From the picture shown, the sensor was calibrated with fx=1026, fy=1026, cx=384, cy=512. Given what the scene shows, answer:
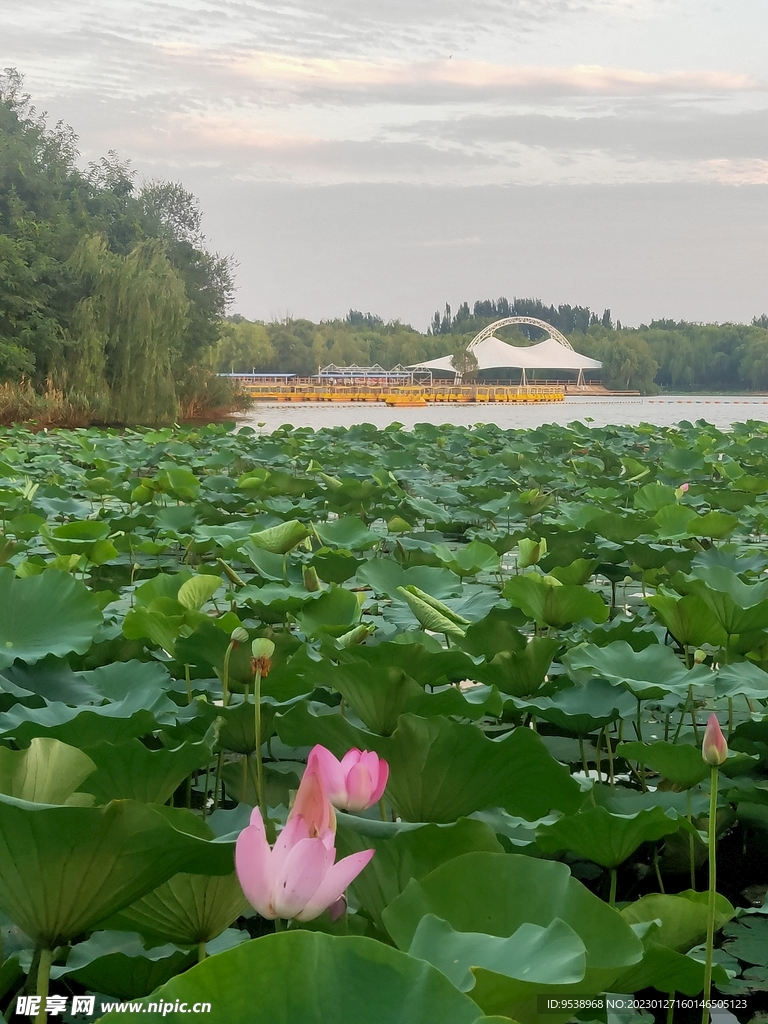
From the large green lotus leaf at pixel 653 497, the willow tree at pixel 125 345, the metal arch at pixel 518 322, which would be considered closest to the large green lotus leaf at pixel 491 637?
the large green lotus leaf at pixel 653 497

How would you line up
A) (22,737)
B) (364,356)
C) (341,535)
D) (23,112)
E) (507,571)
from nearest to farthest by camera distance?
1. (22,737)
2. (341,535)
3. (507,571)
4. (23,112)
5. (364,356)

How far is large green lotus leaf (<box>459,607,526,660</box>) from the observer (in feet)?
5.23

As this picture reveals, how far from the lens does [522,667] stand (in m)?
1.46

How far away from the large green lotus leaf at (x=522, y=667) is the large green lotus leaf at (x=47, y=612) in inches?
23.3

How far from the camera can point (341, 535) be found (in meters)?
2.98

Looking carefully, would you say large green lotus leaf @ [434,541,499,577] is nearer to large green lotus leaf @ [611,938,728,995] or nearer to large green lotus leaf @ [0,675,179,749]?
large green lotus leaf @ [0,675,179,749]

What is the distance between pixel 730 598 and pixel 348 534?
4.76ft

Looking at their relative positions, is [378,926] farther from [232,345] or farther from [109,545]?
[232,345]

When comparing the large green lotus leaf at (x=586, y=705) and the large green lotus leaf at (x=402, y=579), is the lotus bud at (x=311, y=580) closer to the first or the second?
the large green lotus leaf at (x=402, y=579)

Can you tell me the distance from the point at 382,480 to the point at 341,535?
5.80 ft

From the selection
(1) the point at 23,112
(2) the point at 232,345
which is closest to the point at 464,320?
(2) the point at 232,345

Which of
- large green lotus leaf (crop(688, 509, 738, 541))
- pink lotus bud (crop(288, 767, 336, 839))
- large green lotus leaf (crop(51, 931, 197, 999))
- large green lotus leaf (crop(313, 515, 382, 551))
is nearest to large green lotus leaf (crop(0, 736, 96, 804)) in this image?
large green lotus leaf (crop(51, 931, 197, 999))

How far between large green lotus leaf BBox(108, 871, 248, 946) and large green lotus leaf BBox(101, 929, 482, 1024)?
283 mm

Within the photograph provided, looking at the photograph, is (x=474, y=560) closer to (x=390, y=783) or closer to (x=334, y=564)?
(x=334, y=564)
